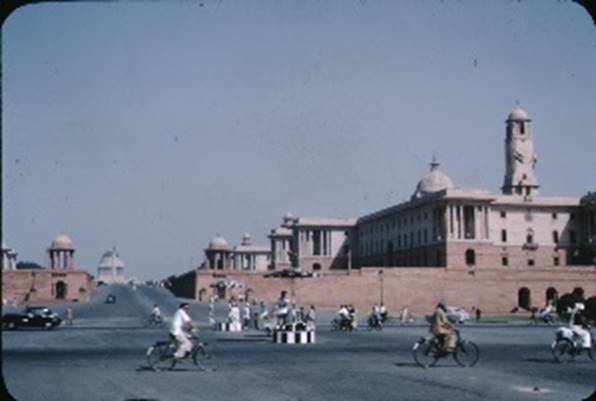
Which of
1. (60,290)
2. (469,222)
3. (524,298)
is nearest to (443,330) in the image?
(524,298)

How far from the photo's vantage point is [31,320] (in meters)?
39.3

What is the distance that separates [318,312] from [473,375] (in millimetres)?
50923

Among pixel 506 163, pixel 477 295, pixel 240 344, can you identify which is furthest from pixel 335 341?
pixel 506 163

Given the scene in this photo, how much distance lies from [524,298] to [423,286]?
1018 cm

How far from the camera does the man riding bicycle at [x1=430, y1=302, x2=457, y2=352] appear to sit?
1797 centimetres

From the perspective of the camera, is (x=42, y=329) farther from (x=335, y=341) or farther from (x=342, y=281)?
(x=342, y=281)

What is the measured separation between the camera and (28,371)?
16.5 metres

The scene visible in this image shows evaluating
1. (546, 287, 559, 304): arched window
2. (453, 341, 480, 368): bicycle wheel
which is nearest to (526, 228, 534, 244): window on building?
(546, 287, 559, 304): arched window

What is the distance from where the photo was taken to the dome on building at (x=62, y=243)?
3797 inches

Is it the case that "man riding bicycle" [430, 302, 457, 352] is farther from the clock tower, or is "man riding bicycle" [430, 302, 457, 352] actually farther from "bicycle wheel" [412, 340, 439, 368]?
the clock tower

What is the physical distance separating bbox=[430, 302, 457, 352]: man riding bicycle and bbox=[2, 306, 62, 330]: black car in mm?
26388

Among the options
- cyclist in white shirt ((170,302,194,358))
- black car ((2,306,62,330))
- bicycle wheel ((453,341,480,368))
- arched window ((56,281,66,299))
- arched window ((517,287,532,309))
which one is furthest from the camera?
arched window ((56,281,66,299))

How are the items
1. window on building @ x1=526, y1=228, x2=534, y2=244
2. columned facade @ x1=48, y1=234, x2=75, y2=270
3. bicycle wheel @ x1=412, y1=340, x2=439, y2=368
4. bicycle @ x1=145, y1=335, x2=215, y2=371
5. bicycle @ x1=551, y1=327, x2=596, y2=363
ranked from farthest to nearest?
1. columned facade @ x1=48, y1=234, x2=75, y2=270
2. window on building @ x1=526, y1=228, x2=534, y2=244
3. bicycle @ x1=551, y1=327, x2=596, y2=363
4. bicycle wheel @ x1=412, y1=340, x2=439, y2=368
5. bicycle @ x1=145, y1=335, x2=215, y2=371

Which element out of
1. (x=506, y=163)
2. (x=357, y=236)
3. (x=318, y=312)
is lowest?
(x=318, y=312)
